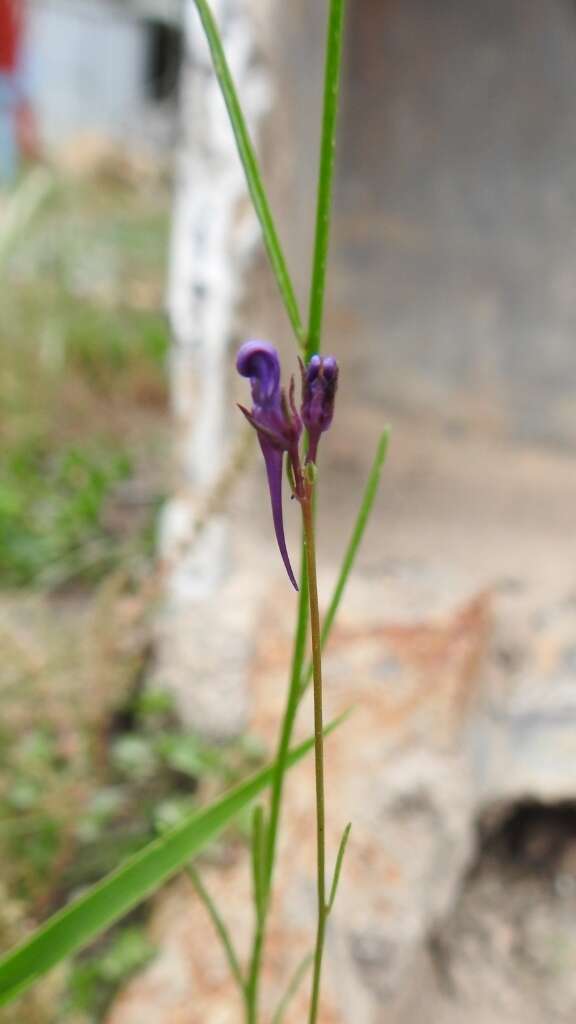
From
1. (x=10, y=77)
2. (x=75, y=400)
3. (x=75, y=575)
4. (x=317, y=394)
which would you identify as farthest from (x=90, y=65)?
(x=317, y=394)

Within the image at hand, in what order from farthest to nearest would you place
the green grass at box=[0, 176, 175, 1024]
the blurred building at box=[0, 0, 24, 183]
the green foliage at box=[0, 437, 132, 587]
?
the blurred building at box=[0, 0, 24, 183], the green foliage at box=[0, 437, 132, 587], the green grass at box=[0, 176, 175, 1024]

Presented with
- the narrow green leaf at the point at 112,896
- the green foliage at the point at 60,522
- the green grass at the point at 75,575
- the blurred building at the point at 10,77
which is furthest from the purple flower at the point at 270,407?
the blurred building at the point at 10,77

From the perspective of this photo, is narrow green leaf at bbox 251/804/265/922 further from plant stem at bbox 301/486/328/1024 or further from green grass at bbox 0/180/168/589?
green grass at bbox 0/180/168/589

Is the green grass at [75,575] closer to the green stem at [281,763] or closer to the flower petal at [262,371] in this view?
the green stem at [281,763]

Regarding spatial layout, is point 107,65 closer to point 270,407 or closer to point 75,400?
point 75,400

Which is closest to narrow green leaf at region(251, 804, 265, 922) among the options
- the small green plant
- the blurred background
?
the small green plant

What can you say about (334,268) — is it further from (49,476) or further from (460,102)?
(49,476)

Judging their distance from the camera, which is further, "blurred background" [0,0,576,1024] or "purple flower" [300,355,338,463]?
"blurred background" [0,0,576,1024]
